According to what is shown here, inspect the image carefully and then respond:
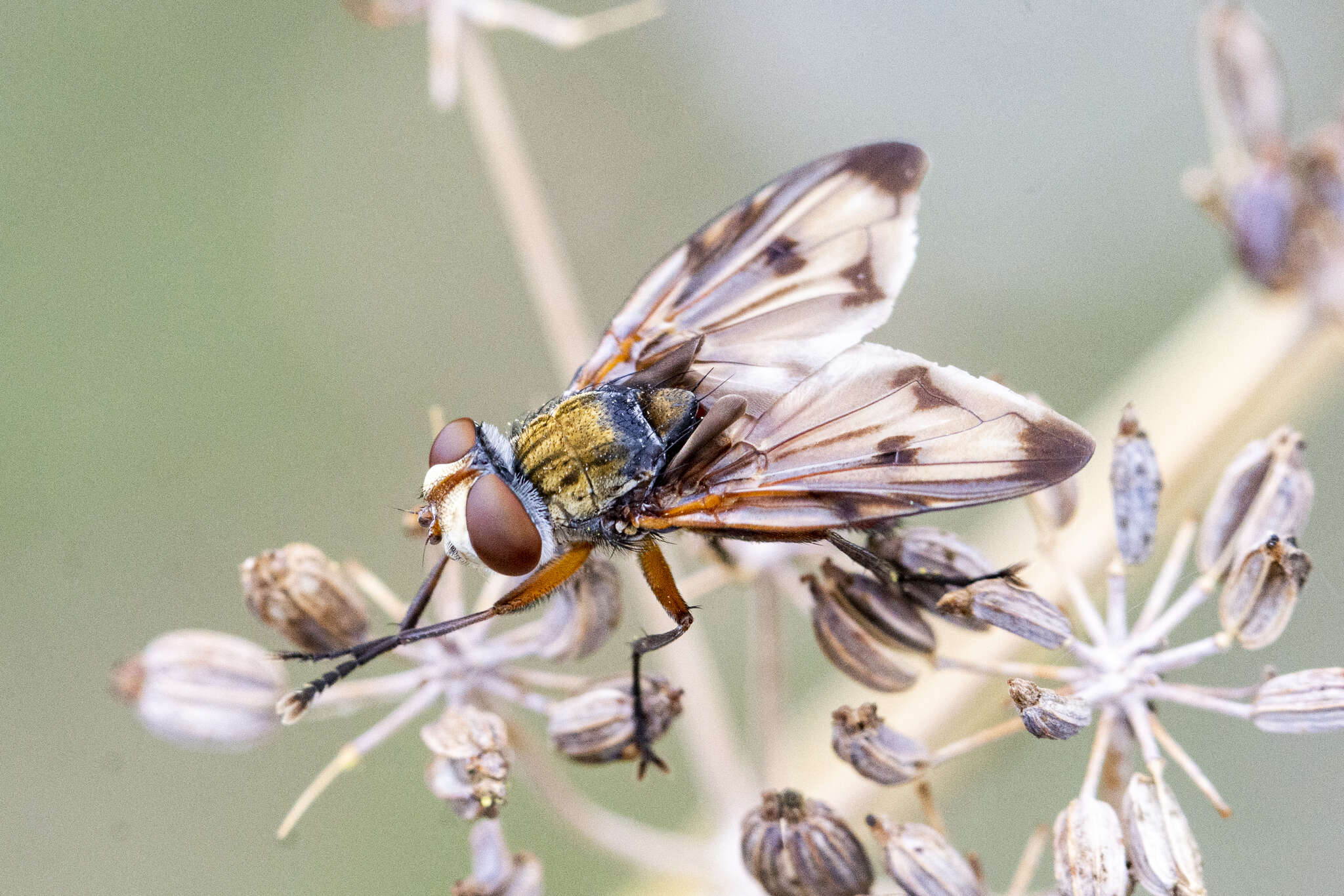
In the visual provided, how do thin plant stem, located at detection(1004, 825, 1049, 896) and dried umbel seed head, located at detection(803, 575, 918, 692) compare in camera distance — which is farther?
dried umbel seed head, located at detection(803, 575, 918, 692)

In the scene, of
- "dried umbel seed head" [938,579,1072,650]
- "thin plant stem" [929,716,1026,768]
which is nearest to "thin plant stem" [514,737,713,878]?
"thin plant stem" [929,716,1026,768]

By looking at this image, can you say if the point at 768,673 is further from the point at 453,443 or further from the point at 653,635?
the point at 453,443

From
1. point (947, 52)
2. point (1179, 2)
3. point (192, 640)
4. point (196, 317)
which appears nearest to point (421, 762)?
point (196, 317)

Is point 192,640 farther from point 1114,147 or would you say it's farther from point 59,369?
point 1114,147

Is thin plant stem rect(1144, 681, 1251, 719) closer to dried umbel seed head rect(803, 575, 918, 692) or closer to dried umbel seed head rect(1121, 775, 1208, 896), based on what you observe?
dried umbel seed head rect(1121, 775, 1208, 896)

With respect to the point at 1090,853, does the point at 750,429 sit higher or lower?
higher

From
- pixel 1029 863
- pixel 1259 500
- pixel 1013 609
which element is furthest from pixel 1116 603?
pixel 1029 863

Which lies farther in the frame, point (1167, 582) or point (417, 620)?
point (417, 620)
